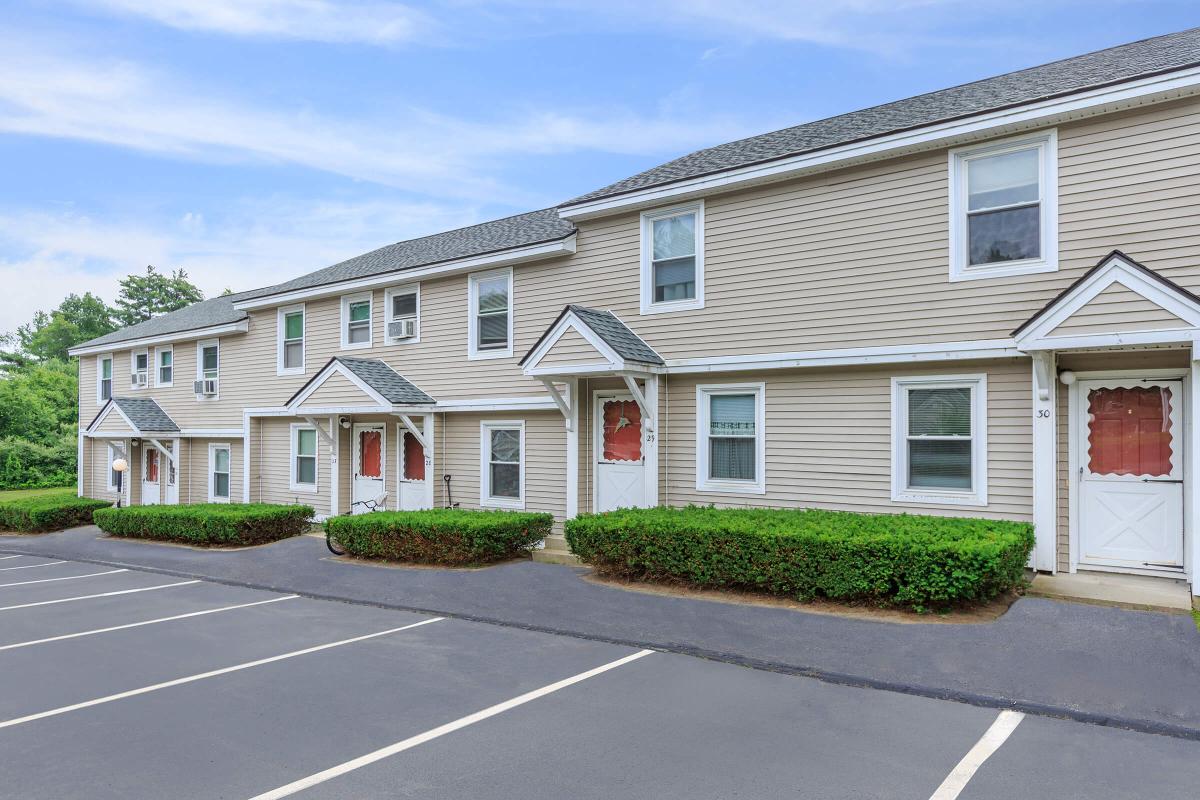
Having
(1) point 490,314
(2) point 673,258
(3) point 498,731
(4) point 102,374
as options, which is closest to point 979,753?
(3) point 498,731

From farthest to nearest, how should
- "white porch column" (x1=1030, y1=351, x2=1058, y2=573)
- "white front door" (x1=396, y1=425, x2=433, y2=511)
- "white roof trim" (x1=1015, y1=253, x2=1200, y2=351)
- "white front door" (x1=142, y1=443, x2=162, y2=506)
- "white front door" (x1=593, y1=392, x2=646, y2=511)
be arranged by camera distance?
1. "white front door" (x1=142, y1=443, x2=162, y2=506)
2. "white front door" (x1=396, y1=425, x2=433, y2=511)
3. "white front door" (x1=593, y1=392, x2=646, y2=511)
4. "white porch column" (x1=1030, y1=351, x2=1058, y2=573)
5. "white roof trim" (x1=1015, y1=253, x2=1200, y2=351)

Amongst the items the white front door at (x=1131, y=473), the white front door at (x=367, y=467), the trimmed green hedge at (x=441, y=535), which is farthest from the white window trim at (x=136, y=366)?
the white front door at (x=1131, y=473)

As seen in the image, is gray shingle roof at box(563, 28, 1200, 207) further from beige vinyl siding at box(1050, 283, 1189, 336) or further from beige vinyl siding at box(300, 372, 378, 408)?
beige vinyl siding at box(300, 372, 378, 408)

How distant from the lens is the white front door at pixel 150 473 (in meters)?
22.1

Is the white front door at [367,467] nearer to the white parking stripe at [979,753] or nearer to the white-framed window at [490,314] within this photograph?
the white-framed window at [490,314]

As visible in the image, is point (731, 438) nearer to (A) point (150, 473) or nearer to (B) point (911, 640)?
(B) point (911, 640)

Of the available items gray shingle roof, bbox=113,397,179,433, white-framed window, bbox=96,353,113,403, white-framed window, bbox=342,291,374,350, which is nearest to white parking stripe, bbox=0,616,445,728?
white-framed window, bbox=342,291,374,350

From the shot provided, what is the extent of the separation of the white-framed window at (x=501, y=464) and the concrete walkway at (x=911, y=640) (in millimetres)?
3428

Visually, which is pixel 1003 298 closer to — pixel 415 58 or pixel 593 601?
pixel 593 601

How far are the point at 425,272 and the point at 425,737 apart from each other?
448 inches

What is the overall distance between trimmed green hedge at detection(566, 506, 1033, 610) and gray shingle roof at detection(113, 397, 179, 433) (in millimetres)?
16390

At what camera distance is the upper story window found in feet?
66.1

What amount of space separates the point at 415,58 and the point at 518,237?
5.40 m

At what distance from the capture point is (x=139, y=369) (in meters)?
22.8
